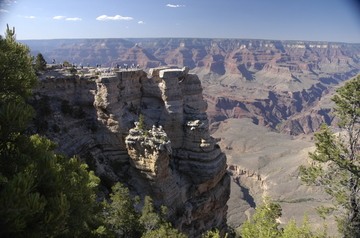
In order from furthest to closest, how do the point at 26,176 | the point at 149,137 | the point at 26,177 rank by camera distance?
the point at 149,137 → the point at 26,176 → the point at 26,177

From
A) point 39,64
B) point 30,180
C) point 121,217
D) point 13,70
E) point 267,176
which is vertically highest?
point 39,64

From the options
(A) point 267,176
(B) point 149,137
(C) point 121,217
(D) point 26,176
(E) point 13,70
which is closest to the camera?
(D) point 26,176

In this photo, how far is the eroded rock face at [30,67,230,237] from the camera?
80.0 feet

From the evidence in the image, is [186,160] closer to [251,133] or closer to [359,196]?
[359,196]

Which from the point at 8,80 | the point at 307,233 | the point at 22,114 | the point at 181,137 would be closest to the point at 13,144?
the point at 22,114

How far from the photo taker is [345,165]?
1611cm

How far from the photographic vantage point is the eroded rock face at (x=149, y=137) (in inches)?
960

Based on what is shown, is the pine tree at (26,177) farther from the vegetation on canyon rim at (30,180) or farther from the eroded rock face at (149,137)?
the eroded rock face at (149,137)

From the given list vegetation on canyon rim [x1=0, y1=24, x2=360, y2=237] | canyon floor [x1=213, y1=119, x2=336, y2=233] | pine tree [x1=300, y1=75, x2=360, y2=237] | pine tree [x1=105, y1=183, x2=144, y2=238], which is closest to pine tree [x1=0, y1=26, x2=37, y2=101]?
vegetation on canyon rim [x1=0, y1=24, x2=360, y2=237]

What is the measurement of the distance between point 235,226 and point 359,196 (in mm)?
45574

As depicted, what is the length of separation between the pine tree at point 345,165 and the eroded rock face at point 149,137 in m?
13.1

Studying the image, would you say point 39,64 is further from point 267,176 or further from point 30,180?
point 267,176

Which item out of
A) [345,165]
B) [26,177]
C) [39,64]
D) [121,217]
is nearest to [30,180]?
[26,177]

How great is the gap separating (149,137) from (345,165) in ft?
53.4
